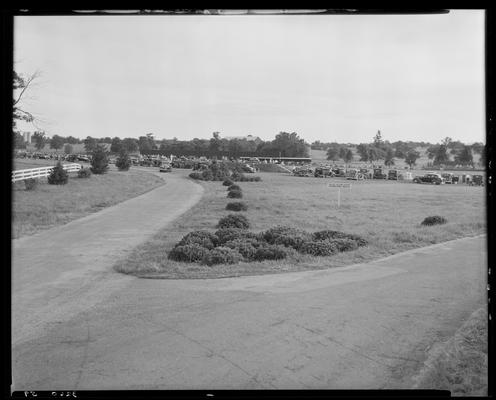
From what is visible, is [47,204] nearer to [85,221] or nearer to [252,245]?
[85,221]

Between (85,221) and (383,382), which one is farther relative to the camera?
(85,221)

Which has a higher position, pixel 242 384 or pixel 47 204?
pixel 47 204

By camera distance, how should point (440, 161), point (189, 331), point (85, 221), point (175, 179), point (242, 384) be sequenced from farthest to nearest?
point (175, 179) → point (85, 221) → point (440, 161) → point (189, 331) → point (242, 384)

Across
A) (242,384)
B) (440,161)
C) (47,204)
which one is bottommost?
(242,384)

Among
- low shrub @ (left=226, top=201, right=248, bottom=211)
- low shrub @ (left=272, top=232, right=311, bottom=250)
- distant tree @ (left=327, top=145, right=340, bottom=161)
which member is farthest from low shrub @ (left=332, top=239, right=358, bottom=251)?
low shrub @ (left=226, top=201, right=248, bottom=211)

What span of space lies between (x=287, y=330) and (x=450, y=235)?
11.6m

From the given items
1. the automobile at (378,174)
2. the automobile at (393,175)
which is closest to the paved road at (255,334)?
the automobile at (393,175)

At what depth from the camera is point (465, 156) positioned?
7.51m

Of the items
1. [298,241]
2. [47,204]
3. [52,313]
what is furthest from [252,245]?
[47,204]

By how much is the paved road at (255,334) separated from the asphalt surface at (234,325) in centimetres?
2

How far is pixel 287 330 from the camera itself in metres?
6.79

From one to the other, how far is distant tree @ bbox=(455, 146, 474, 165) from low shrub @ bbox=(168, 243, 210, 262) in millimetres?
6510

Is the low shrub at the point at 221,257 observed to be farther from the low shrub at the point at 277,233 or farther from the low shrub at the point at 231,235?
the low shrub at the point at 277,233

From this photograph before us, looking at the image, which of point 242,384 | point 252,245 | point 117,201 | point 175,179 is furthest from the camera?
point 175,179
